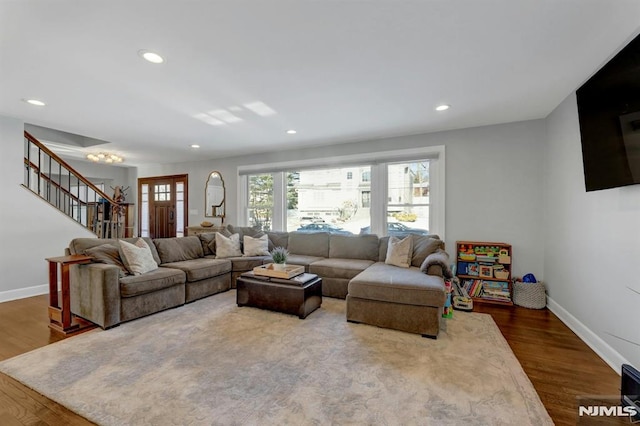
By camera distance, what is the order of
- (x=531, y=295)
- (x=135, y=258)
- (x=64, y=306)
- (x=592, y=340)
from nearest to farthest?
(x=592, y=340) → (x=64, y=306) → (x=135, y=258) → (x=531, y=295)

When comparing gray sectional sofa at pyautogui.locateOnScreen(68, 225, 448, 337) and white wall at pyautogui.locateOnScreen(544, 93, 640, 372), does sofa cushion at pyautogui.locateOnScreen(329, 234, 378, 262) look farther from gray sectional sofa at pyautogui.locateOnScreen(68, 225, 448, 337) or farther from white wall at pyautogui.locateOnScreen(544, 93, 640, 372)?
white wall at pyautogui.locateOnScreen(544, 93, 640, 372)

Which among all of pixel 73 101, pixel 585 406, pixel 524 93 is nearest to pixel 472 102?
pixel 524 93

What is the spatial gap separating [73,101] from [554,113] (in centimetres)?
570

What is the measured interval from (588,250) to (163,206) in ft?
26.9

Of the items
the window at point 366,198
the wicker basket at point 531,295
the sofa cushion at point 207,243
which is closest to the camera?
the wicker basket at point 531,295

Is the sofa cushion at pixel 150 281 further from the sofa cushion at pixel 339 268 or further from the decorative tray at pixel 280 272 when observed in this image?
the sofa cushion at pixel 339 268

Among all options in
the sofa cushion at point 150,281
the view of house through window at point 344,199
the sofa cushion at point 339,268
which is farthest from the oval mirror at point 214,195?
the sofa cushion at point 339,268

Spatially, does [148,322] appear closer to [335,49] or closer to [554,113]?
[335,49]

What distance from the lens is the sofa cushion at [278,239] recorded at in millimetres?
5033

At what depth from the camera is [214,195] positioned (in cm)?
635

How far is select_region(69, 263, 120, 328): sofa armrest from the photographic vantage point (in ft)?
9.02

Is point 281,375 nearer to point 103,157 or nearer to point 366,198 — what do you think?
point 366,198

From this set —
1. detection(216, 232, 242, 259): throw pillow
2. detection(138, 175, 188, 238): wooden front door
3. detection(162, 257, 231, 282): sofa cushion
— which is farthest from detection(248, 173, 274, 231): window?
detection(138, 175, 188, 238): wooden front door

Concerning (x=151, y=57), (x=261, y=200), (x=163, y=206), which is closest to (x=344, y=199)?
(x=261, y=200)
